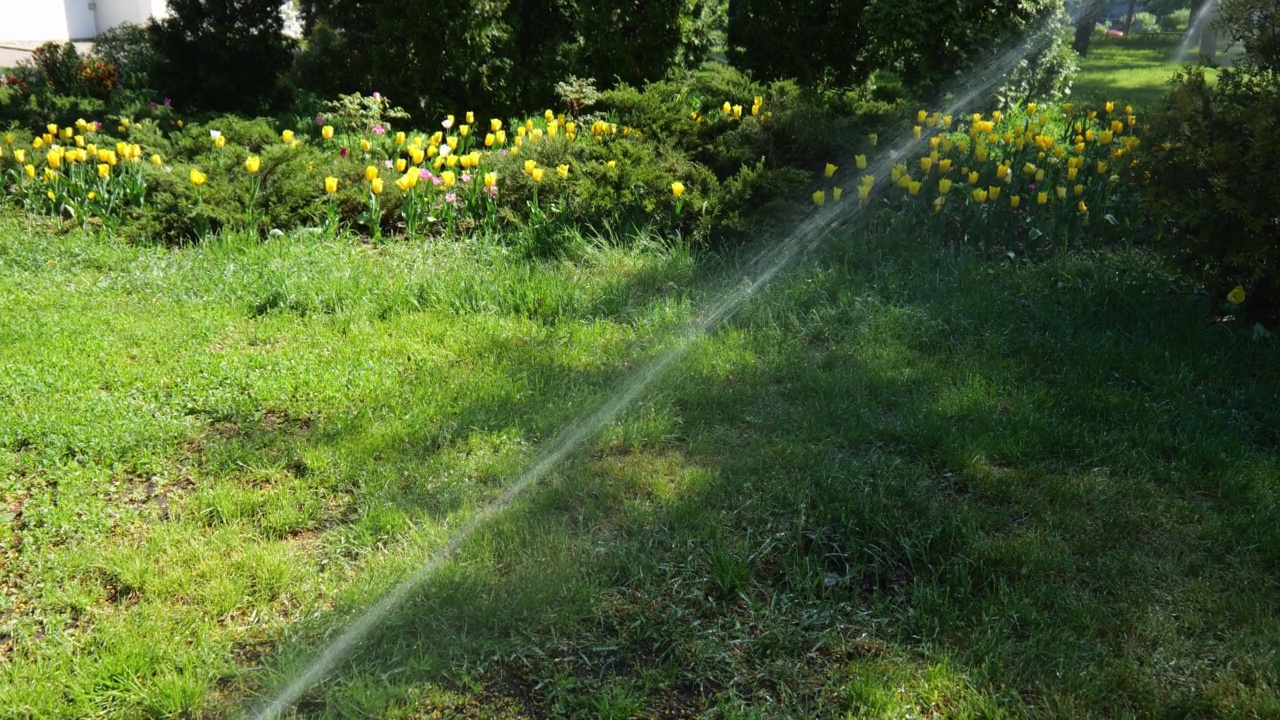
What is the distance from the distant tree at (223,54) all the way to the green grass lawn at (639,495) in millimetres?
4758

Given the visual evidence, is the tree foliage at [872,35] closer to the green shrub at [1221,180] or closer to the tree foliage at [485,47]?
the tree foliage at [485,47]

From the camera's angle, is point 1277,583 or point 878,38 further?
point 878,38

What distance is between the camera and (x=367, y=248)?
529 cm

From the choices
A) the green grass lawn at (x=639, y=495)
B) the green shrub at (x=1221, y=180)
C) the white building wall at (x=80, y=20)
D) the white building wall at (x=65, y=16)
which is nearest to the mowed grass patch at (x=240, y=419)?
the green grass lawn at (x=639, y=495)

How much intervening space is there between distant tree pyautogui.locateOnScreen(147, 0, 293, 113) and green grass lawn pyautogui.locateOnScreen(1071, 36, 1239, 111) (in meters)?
7.44

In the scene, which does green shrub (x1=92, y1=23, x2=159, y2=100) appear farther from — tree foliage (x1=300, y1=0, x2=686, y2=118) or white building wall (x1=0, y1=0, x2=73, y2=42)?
white building wall (x1=0, y1=0, x2=73, y2=42)

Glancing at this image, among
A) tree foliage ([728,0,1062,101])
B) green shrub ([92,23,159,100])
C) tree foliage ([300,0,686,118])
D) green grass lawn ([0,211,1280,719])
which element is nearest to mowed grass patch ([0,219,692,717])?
green grass lawn ([0,211,1280,719])

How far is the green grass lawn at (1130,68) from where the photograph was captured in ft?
44.6

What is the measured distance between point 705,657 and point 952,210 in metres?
3.58

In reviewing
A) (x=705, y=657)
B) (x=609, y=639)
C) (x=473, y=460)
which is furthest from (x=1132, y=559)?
(x=473, y=460)

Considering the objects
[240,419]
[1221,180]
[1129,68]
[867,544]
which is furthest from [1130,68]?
[240,419]

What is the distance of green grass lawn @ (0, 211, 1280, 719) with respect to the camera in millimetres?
2396

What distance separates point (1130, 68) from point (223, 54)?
16252mm

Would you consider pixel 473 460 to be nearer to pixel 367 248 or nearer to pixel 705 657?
pixel 705 657
